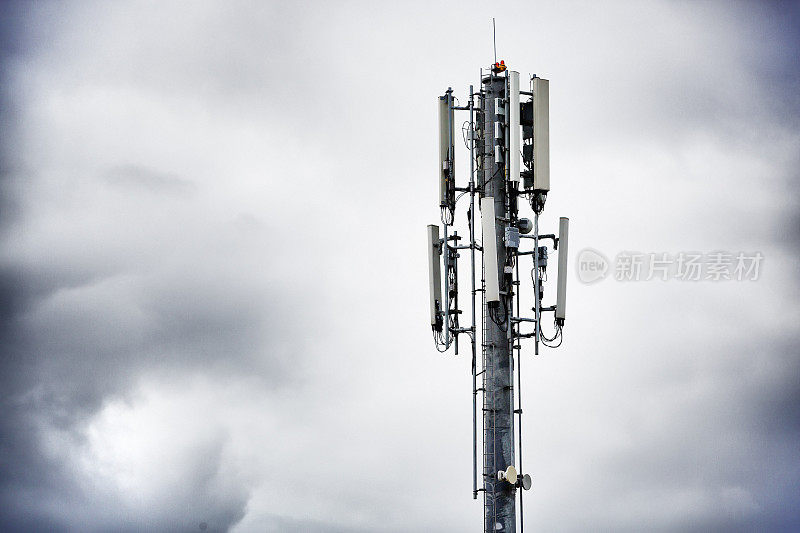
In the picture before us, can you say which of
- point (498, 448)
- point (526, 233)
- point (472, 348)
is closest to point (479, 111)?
point (526, 233)

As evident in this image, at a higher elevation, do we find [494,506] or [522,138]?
[522,138]

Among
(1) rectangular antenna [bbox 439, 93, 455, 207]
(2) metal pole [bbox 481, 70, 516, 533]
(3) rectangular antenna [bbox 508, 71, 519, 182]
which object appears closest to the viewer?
(2) metal pole [bbox 481, 70, 516, 533]

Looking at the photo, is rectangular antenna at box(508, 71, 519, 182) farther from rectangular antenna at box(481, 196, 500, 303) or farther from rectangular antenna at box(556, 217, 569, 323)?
rectangular antenna at box(556, 217, 569, 323)

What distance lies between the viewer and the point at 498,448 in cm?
4147

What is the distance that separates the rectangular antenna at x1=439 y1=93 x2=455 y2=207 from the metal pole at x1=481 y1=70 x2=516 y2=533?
1461 millimetres

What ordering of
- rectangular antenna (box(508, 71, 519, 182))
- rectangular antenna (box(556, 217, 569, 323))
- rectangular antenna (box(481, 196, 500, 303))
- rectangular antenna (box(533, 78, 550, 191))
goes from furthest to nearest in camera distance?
rectangular antenna (box(556, 217, 569, 323)) < rectangular antenna (box(533, 78, 550, 191)) < rectangular antenna (box(508, 71, 519, 182)) < rectangular antenna (box(481, 196, 500, 303))

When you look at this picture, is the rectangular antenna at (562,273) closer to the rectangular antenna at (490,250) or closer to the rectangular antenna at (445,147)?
the rectangular antenna at (490,250)

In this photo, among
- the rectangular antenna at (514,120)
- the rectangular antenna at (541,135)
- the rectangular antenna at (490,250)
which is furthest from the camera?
the rectangular antenna at (541,135)

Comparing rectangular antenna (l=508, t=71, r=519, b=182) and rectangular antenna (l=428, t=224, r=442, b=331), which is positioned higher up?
rectangular antenna (l=508, t=71, r=519, b=182)

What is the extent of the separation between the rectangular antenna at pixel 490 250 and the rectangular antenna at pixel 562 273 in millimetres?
2669

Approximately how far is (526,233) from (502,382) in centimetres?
544

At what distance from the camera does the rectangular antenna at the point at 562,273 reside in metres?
42.2

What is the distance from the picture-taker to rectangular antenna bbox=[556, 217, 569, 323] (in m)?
42.2

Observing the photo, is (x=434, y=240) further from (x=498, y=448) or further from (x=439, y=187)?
(x=498, y=448)
